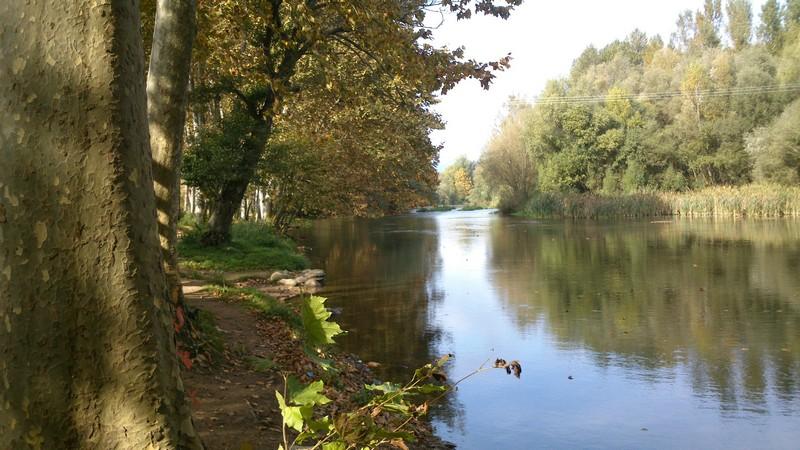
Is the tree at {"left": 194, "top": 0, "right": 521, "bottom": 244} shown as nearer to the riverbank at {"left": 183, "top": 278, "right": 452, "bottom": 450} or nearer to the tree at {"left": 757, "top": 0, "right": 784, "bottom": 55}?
the riverbank at {"left": 183, "top": 278, "right": 452, "bottom": 450}

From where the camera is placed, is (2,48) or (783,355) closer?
(2,48)

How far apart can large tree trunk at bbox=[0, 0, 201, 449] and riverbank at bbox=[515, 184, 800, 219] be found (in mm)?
44006

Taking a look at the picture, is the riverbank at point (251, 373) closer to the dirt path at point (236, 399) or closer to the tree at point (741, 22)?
the dirt path at point (236, 399)

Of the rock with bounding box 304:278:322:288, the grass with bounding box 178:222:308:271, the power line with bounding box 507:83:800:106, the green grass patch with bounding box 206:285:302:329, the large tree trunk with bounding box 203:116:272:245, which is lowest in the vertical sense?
the rock with bounding box 304:278:322:288

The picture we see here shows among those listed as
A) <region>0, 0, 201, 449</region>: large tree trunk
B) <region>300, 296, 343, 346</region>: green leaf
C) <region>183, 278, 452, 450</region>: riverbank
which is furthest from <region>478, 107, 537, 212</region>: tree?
<region>0, 0, 201, 449</region>: large tree trunk

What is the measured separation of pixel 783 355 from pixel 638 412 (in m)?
3.53

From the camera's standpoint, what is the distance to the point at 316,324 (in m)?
2.77

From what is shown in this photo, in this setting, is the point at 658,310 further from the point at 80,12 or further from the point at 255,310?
the point at 80,12

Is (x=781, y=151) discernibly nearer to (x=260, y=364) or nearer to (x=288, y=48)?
(x=288, y=48)

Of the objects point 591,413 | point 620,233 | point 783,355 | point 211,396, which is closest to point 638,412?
point 591,413

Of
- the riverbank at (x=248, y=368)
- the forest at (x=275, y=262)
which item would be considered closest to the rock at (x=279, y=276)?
the forest at (x=275, y=262)

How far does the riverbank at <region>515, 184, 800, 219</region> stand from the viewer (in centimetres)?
4053

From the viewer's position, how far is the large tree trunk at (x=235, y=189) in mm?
17188

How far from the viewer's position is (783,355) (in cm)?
976
